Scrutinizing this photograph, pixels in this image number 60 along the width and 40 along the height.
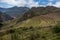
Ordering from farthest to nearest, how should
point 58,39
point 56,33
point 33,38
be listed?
point 56,33 < point 58,39 < point 33,38

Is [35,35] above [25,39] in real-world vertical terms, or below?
above

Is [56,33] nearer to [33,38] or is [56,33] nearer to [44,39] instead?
[44,39]

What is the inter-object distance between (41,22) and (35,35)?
104 metres

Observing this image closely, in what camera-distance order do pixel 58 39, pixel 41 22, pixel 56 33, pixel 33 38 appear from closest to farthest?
pixel 33 38 → pixel 58 39 → pixel 56 33 → pixel 41 22

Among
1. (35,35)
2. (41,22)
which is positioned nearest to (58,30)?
(35,35)

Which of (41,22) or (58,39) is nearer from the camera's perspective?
(58,39)

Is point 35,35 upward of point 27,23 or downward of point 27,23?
upward

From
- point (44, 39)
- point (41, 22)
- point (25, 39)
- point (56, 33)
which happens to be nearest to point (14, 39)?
point (25, 39)

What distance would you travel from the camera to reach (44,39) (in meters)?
107

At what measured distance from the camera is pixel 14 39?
88.1 metres

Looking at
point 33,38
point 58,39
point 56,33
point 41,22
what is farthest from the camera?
point 41,22

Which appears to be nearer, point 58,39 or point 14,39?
→ point 14,39

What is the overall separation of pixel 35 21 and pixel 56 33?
77764mm

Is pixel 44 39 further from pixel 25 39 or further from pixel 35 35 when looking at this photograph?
pixel 35 35
